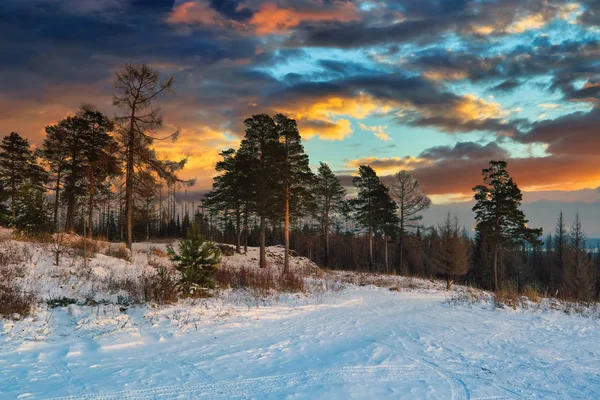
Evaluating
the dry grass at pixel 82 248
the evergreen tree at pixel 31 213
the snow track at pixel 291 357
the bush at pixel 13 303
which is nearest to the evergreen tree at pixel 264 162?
the dry grass at pixel 82 248

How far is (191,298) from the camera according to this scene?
37.7 ft

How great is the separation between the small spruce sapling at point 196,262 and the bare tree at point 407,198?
3316 cm

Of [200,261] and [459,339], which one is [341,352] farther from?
[200,261]

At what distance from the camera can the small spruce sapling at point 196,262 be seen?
11.9 m

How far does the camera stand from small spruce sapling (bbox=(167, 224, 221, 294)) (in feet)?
38.9

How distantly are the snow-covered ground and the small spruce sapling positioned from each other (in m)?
1.03

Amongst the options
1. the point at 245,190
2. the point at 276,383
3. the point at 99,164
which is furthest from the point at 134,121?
the point at 276,383

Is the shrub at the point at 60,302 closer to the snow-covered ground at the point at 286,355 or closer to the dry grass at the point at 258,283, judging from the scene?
the snow-covered ground at the point at 286,355

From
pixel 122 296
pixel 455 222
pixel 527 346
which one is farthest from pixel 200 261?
pixel 455 222

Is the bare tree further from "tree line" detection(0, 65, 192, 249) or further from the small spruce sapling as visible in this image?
the small spruce sapling

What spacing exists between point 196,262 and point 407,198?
34.2m

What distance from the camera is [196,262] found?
12.1 metres

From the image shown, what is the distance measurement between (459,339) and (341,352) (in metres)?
3.02

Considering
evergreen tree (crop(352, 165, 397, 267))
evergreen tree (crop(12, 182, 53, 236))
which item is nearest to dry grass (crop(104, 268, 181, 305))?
evergreen tree (crop(12, 182, 53, 236))
